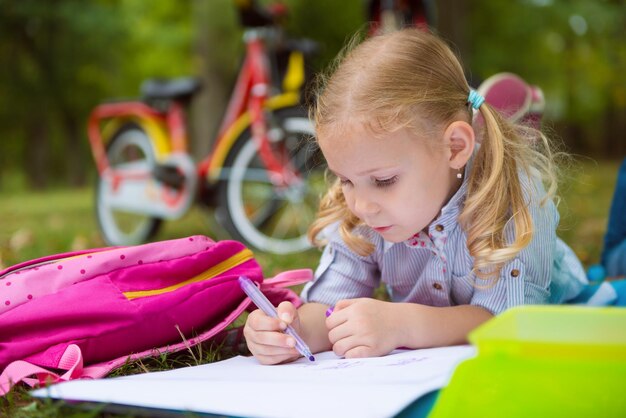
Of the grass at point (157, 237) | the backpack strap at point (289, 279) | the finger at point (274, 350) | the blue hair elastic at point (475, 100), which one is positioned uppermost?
the blue hair elastic at point (475, 100)

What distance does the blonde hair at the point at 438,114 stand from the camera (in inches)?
58.8

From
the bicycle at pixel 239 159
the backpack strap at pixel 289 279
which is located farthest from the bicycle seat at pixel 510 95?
the bicycle at pixel 239 159

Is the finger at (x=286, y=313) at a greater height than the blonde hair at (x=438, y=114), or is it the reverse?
the blonde hair at (x=438, y=114)

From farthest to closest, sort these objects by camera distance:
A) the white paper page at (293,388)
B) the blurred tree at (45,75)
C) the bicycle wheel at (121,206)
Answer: the blurred tree at (45,75), the bicycle wheel at (121,206), the white paper page at (293,388)

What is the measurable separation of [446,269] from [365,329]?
283 millimetres

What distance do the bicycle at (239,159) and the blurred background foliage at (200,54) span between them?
2720mm

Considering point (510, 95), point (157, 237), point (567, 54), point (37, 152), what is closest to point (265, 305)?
point (510, 95)

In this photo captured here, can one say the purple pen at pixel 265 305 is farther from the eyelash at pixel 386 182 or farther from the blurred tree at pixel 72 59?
the blurred tree at pixel 72 59

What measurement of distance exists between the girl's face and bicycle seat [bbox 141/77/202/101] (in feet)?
8.82

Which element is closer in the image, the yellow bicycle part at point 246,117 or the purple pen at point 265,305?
the purple pen at point 265,305

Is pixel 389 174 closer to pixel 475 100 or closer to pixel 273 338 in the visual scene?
pixel 475 100

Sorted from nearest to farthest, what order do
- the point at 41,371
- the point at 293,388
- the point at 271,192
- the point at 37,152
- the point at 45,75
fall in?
the point at 293,388 → the point at 41,371 → the point at 271,192 → the point at 45,75 → the point at 37,152

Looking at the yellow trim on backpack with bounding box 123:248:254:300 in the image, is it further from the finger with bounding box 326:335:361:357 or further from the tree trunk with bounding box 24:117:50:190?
the tree trunk with bounding box 24:117:50:190

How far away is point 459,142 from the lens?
1.56 meters
